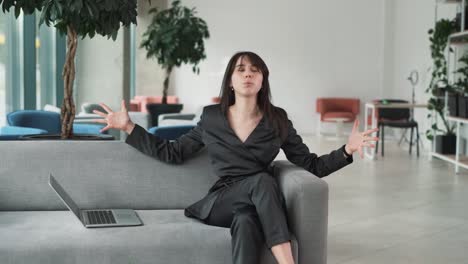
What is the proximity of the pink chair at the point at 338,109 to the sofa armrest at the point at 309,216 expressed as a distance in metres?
11.7

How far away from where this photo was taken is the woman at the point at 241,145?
3.30 meters

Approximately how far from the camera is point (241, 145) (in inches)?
Result: 138

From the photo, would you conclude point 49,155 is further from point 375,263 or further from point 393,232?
point 393,232

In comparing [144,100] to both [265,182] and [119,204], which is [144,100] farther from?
[265,182]

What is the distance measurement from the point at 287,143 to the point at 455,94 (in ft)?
20.5

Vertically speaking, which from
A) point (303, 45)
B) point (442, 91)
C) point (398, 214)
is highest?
point (303, 45)

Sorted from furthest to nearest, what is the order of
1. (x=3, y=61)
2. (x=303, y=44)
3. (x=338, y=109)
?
1. (x=303, y=44)
2. (x=338, y=109)
3. (x=3, y=61)

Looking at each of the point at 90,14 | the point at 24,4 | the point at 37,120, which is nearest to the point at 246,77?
the point at 90,14

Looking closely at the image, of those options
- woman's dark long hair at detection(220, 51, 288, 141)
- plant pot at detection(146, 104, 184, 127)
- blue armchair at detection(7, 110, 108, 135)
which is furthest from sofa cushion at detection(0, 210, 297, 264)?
plant pot at detection(146, 104, 184, 127)

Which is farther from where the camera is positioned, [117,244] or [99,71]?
[99,71]

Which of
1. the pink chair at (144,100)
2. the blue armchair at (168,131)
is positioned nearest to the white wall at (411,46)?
the pink chair at (144,100)

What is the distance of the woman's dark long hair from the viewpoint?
3.57m

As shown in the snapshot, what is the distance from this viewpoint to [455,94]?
929 centimetres

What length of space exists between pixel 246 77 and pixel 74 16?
1.37m
